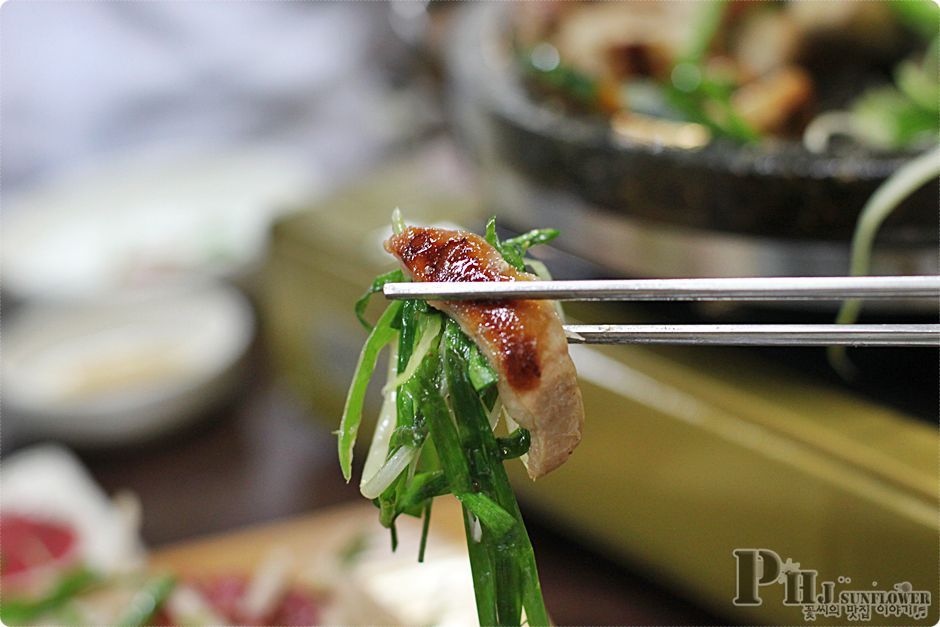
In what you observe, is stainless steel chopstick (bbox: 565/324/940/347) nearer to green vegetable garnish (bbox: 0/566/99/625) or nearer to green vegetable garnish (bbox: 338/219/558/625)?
green vegetable garnish (bbox: 338/219/558/625)

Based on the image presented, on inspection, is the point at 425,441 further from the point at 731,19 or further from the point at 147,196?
the point at 147,196

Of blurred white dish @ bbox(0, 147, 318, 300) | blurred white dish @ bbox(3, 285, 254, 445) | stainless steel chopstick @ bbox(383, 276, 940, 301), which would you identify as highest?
blurred white dish @ bbox(0, 147, 318, 300)

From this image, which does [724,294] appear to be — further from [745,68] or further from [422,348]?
[745,68]

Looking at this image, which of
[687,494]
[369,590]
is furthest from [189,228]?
[687,494]

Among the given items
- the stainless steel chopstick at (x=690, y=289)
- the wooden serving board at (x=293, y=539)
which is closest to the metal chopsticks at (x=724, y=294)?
the stainless steel chopstick at (x=690, y=289)

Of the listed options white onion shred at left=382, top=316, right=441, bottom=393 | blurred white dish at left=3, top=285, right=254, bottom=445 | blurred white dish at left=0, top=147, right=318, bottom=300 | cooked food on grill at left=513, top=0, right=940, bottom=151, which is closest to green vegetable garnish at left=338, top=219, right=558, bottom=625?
white onion shred at left=382, top=316, right=441, bottom=393

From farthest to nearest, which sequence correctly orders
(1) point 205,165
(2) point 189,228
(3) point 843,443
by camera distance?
(1) point 205,165
(2) point 189,228
(3) point 843,443
